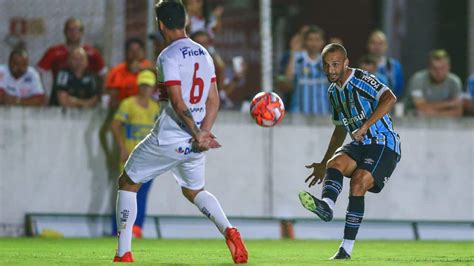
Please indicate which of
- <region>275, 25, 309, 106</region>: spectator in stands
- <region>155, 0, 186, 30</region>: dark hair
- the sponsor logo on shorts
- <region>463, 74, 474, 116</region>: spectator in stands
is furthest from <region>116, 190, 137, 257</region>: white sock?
<region>463, 74, 474, 116</region>: spectator in stands

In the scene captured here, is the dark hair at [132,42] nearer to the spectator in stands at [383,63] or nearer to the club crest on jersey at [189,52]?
the spectator in stands at [383,63]

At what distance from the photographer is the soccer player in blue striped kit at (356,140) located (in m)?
9.97

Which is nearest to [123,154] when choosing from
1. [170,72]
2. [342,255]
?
[342,255]

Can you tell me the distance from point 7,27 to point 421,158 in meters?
5.49

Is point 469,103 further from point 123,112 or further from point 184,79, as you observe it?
point 184,79

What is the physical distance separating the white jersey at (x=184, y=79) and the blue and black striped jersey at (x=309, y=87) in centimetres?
590

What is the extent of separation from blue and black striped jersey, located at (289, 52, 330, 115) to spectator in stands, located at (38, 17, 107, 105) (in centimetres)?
241

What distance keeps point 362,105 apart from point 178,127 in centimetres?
176

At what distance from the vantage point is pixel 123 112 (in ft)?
47.3

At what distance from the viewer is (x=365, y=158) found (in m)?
10.1

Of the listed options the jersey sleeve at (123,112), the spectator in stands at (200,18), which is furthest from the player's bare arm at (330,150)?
the spectator in stands at (200,18)

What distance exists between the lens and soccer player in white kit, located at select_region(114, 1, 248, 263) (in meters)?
9.09

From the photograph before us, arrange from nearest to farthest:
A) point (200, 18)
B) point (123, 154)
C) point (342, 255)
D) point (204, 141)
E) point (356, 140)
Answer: point (204, 141) < point (356, 140) < point (342, 255) < point (123, 154) < point (200, 18)

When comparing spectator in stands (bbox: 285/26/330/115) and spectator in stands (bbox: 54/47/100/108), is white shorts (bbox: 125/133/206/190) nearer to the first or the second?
spectator in stands (bbox: 54/47/100/108)
